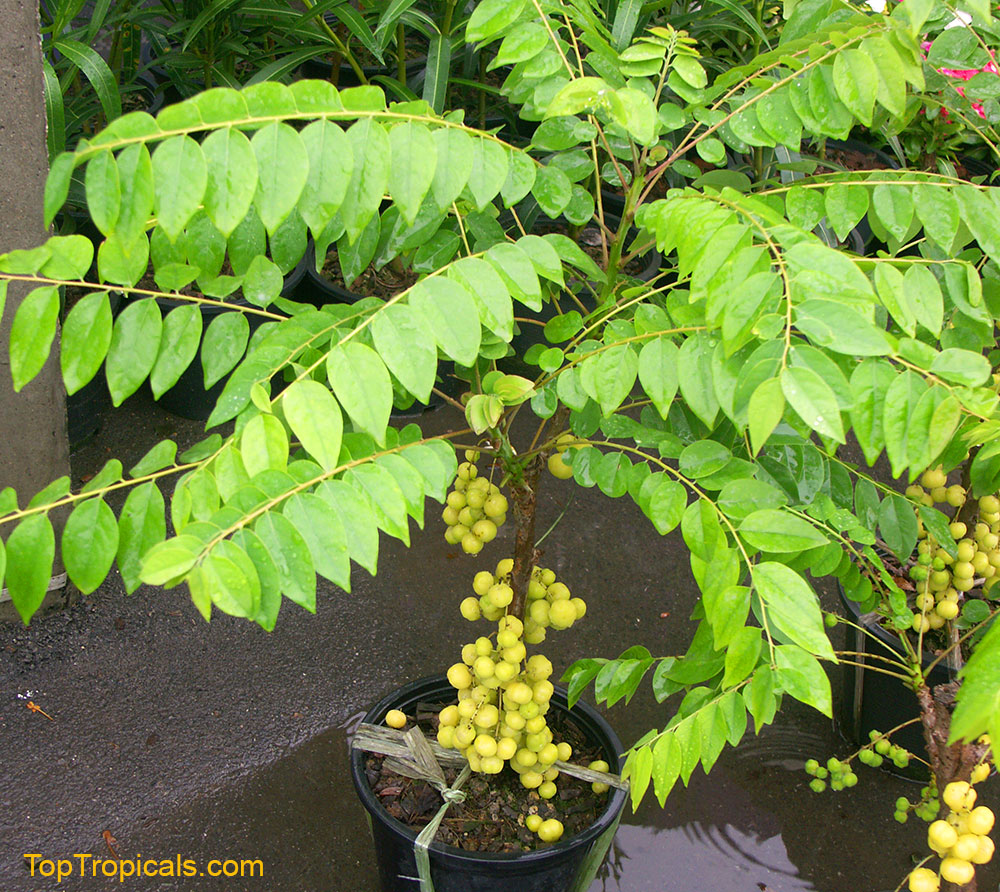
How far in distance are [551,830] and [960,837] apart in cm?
58

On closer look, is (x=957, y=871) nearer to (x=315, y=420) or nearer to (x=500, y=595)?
(x=500, y=595)

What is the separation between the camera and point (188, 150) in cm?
87

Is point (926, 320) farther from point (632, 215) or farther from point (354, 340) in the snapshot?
point (354, 340)

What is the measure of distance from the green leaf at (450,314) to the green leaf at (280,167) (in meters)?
0.16

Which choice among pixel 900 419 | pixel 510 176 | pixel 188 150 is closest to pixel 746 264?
pixel 900 419

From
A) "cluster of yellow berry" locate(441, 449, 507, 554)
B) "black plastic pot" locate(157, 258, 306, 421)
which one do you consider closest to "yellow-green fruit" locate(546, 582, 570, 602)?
"cluster of yellow berry" locate(441, 449, 507, 554)

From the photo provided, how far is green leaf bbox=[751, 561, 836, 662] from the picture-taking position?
0.92 meters

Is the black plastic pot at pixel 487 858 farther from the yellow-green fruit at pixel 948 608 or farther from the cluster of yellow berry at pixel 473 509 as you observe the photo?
the yellow-green fruit at pixel 948 608

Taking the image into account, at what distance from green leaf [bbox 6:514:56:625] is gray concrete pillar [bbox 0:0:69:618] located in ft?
2.72

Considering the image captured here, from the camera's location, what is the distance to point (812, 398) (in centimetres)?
83

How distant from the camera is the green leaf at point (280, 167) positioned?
35.6 inches

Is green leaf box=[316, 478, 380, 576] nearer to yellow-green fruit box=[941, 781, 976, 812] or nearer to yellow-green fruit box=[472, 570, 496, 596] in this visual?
yellow-green fruit box=[472, 570, 496, 596]

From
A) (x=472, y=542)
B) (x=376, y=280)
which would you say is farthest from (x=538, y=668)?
(x=376, y=280)

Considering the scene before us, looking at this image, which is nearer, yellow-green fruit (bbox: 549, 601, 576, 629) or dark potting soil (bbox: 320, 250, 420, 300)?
yellow-green fruit (bbox: 549, 601, 576, 629)
